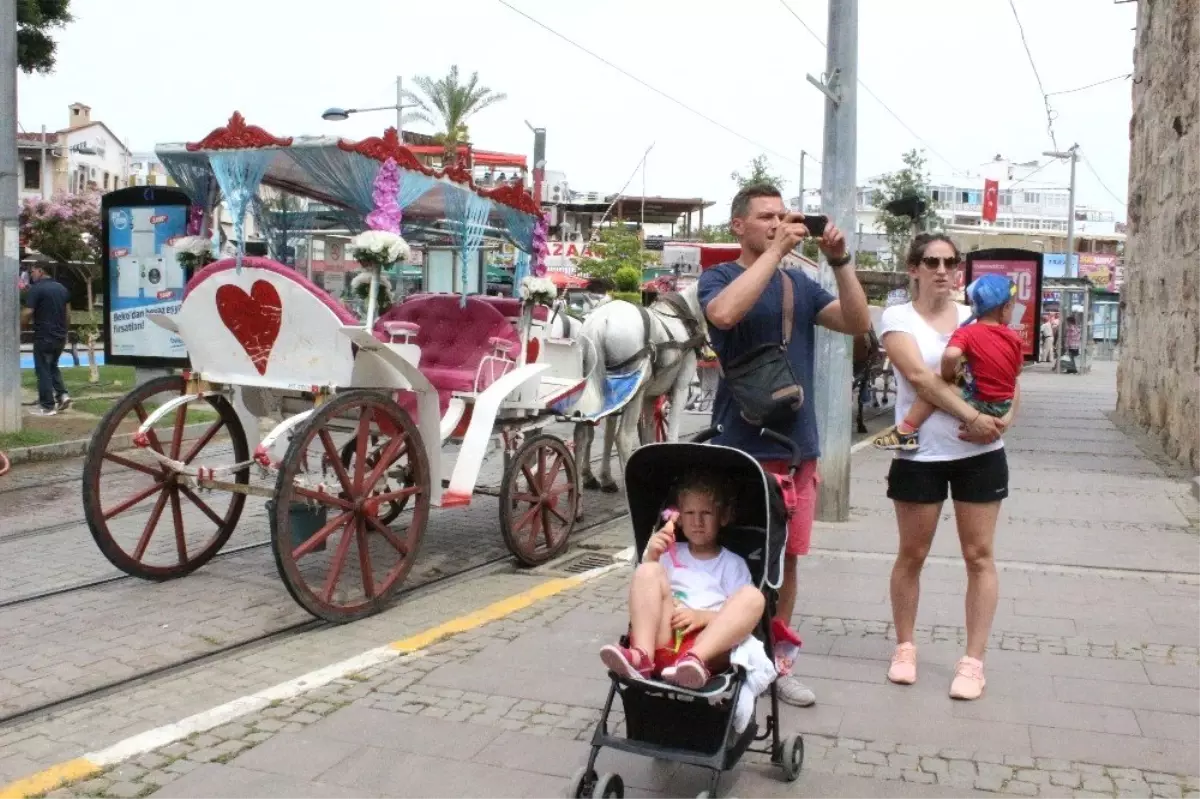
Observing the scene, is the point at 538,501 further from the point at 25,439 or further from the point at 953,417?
the point at 25,439

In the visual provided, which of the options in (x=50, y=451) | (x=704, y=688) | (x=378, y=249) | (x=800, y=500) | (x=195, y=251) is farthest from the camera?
(x=50, y=451)

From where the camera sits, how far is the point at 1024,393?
24703 millimetres

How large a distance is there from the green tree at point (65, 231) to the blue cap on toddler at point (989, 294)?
35.3m

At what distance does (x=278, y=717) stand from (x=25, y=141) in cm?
5807

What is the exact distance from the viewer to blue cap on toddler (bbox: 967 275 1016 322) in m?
4.75

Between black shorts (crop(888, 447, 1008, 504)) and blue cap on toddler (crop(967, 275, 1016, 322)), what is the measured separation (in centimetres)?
60

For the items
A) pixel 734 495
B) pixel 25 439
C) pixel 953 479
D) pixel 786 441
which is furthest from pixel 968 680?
pixel 25 439

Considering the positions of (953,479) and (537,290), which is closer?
(953,479)

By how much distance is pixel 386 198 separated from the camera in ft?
20.5

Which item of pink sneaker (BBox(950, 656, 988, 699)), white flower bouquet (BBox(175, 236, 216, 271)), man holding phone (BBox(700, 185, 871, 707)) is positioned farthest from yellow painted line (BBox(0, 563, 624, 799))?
white flower bouquet (BBox(175, 236, 216, 271))

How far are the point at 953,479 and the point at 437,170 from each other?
3467 millimetres

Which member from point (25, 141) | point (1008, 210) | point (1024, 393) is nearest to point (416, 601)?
point (1024, 393)

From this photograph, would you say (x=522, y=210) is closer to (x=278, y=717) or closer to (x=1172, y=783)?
(x=278, y=717)

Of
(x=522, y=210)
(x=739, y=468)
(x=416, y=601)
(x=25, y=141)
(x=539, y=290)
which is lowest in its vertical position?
(x=416, y=601)
